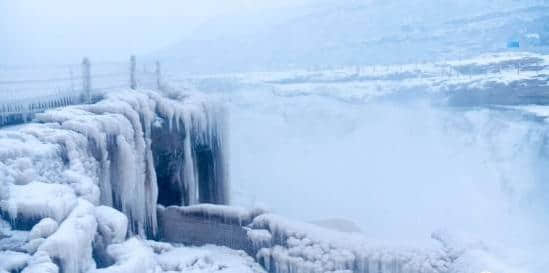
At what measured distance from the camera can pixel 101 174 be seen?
568cm

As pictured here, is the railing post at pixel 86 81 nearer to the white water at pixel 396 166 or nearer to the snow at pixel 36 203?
the snow at pixel 36 203

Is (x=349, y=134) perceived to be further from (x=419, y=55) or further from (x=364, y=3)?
(x=364, y=3)

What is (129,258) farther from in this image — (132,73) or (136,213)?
(132,73)

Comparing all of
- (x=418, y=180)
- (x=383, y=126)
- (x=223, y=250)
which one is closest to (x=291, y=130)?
(x=383, y=126)

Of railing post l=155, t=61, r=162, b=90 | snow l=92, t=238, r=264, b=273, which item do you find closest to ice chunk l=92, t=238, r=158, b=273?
snow l=92, t=238, r=264, b=273

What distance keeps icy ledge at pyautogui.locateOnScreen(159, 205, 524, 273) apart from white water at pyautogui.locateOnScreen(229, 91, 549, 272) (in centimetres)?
995

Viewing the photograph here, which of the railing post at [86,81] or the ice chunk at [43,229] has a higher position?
the railing post at [86,81]

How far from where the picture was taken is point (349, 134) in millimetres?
35188

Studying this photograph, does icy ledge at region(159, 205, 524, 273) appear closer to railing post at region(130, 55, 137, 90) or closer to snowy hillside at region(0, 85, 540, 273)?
snowy hillside at region(0, 85, 540, 273)

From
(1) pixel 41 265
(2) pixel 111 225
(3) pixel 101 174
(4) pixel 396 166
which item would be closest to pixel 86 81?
(3) pixel 101 174

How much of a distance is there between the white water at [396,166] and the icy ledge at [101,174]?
917 cm

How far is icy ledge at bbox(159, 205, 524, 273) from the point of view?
5504 mm

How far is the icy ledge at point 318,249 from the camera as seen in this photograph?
5504 millimetres

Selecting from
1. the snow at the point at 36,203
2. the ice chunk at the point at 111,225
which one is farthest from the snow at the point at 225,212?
the snow at the point at 36,203
